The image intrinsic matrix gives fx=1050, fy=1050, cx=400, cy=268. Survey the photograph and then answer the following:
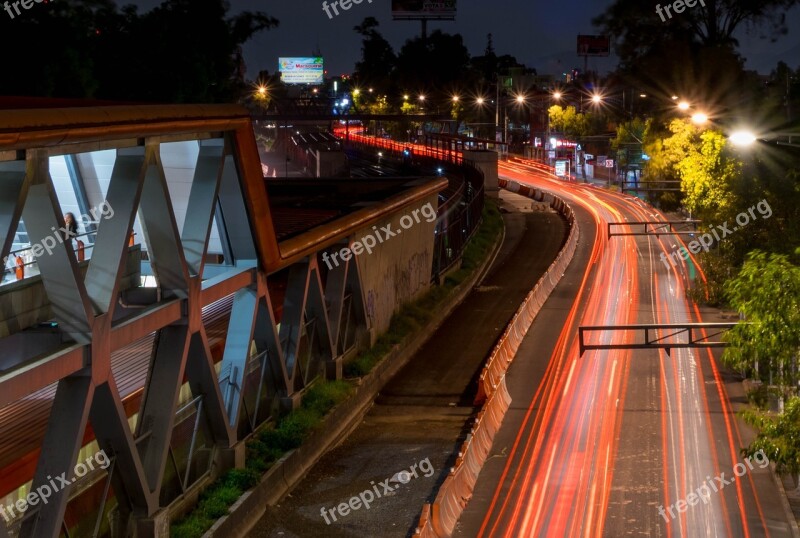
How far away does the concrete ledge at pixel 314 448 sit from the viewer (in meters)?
16.1

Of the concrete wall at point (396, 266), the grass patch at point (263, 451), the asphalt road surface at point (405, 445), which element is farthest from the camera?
the concrete wall at point (396, 266)

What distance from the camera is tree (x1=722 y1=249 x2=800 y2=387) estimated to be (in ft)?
44.7

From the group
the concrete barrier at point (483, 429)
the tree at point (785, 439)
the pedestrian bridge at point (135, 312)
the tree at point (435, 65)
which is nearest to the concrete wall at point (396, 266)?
the concrete barrier at point (483, 429)

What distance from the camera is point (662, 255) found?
50219 mm

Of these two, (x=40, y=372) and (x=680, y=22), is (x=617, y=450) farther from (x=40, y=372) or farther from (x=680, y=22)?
(x=680, y=22)

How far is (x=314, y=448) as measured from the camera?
66.5 feet

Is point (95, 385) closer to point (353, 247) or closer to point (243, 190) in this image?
point (243, 190)

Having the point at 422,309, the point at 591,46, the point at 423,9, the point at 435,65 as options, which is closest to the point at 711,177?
the point at 422,309

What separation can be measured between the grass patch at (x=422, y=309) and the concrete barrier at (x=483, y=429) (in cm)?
281

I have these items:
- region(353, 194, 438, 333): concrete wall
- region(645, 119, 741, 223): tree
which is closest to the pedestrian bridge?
region(353, 194, 438, 333): concrete wall

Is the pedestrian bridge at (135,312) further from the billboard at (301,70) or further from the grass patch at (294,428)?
the billboard at (301,70)

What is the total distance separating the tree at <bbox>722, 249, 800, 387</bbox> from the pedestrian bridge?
25.4ft

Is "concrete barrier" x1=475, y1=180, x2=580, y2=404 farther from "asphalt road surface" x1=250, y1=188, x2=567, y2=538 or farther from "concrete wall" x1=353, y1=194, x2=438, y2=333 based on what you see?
"concrete wall" x1=353, y1=194, x2=438, y2=333

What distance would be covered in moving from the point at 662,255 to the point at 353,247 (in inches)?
1122
